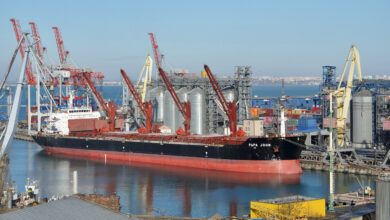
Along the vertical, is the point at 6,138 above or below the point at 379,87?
below

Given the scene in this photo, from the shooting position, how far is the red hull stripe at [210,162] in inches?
1103

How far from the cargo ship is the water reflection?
739 mm

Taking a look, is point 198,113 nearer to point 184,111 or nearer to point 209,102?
point 209,102

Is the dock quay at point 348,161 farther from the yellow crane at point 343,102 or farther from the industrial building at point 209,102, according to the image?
the industrial building at point 209,102

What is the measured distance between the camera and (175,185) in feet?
82.2

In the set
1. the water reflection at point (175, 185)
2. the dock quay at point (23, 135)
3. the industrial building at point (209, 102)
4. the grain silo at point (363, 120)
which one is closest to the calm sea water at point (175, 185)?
the water reflection at point (175, 185)

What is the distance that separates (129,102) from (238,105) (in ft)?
30.0

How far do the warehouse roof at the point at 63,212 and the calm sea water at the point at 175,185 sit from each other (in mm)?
8125

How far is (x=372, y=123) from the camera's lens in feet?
106

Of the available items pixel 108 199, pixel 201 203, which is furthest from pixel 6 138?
pixel 201 203

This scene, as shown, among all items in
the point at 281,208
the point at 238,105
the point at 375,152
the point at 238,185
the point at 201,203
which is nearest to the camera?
the point at 281,208

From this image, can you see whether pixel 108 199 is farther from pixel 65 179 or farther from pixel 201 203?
pixel 65 179

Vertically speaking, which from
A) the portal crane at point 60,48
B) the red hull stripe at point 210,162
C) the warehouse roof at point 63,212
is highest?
the portal crane at point 60,48

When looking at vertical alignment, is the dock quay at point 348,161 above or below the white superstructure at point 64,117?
below
